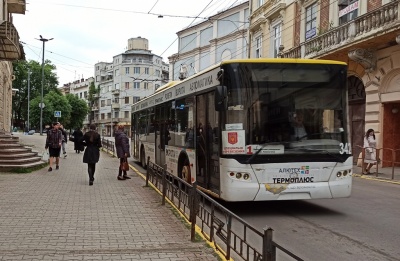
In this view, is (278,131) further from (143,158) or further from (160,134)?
(143,158)

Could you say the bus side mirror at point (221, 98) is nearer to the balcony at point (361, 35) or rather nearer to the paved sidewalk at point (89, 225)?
the paved sidewalk at point (89, 225)

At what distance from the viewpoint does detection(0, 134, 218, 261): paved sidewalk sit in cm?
526

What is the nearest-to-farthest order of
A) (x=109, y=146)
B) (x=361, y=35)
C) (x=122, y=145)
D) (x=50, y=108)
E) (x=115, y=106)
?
(x=122, y=145), (x=361, y=35), (x=109, y=146), (x=50, y=108), (x=115, y=106)

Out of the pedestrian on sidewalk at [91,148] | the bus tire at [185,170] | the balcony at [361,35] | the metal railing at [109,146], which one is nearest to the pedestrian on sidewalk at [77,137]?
the metal railing at [109,146]

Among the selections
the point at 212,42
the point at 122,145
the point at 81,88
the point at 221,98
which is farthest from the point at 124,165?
the point at 81,88

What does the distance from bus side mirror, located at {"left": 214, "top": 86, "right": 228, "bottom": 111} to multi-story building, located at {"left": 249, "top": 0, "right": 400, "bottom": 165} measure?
1024cm

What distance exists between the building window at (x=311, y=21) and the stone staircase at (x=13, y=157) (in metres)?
15.4

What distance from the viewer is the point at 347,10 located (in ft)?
66.1

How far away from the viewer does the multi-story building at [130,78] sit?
89875 millimetres

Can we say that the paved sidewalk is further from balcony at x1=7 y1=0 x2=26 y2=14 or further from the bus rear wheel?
balcony at x1=7 y1=0 x2=26 y2=14

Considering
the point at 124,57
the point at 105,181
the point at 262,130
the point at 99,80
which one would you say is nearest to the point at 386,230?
the point at 262,130

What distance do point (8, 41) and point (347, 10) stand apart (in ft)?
48.7

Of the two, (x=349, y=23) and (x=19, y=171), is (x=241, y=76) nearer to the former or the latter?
(x=19, y=171)

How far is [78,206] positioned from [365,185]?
27.8 feet
